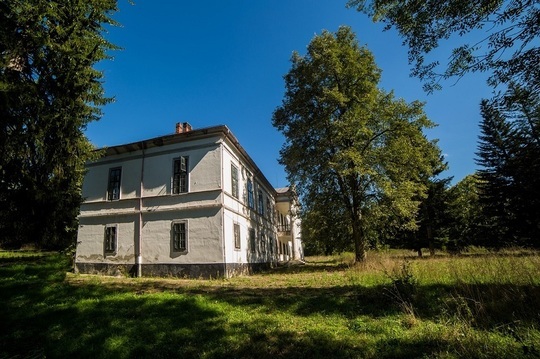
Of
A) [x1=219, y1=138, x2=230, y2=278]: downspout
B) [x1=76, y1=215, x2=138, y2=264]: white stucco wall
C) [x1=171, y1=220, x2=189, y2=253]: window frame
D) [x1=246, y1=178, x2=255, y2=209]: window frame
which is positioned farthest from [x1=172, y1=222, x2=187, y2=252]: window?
[x1=246, y1=178, x2=255, y2=209]: window frame

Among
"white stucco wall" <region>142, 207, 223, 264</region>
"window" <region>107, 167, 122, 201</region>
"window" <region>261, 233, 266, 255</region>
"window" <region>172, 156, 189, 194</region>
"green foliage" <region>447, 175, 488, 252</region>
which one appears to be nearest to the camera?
"white stucco wall" <region>142, 207, 223, 264</region>

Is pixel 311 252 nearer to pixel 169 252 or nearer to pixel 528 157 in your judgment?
pixel 528 157

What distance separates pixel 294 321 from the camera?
6.29m

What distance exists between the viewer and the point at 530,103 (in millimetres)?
5035

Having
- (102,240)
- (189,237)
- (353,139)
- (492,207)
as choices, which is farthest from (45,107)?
(492,207)

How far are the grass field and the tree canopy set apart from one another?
951cm

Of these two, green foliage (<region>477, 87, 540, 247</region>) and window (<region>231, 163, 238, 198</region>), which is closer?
window (<region>231, 163, 238, 198</region>)

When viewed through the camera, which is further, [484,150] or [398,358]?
[484,150]

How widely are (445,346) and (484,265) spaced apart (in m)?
5.93

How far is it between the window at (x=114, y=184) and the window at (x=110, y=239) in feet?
6.18

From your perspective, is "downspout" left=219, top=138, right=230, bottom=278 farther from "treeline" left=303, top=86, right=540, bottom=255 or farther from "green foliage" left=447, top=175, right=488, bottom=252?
"green foliage" left=447, top=175, right=488, bottom=252

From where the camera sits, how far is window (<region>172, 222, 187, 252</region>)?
15.6 m

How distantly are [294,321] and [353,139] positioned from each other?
15.3 metres

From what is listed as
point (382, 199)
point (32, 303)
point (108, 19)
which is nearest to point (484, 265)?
Answer: point (382, 199)
